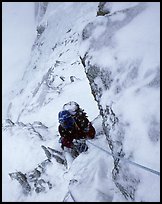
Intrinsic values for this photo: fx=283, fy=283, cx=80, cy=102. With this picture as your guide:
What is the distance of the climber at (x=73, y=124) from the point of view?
18.4ft

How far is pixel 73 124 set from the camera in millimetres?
5766

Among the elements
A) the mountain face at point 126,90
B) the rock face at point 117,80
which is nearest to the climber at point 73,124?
the mountain face at point 126,90

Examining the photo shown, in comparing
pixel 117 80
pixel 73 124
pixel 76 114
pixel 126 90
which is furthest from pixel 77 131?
pixel 126 90

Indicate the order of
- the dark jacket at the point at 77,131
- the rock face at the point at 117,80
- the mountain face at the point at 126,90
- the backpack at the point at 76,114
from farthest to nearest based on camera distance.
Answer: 1. the dark jacket at the point at 77,131
2. the backpack at the point at 76,114
3. the rock face at the point at 117,80
4. the mountain face at the point at 126,90

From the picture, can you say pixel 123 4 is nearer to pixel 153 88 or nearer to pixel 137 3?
pixel 137 3

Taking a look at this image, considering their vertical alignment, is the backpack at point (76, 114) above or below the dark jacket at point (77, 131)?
above

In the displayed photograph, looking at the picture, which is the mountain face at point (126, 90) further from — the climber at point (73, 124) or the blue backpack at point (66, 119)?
the blue backpack at point (66, 119)

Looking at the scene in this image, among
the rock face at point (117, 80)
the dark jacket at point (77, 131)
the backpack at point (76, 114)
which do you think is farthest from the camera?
the dark jacket at point (77, 131)

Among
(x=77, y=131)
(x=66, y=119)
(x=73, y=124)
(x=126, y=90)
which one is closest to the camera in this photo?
(x=126, y=90)

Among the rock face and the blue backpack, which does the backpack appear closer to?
the blue backpack

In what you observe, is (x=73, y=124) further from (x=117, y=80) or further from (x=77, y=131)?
(x=117, y=80)

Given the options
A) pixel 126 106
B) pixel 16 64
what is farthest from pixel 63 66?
pixel 16 64

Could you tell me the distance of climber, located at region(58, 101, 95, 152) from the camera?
5.60 meters

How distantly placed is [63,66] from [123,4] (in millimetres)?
15124
